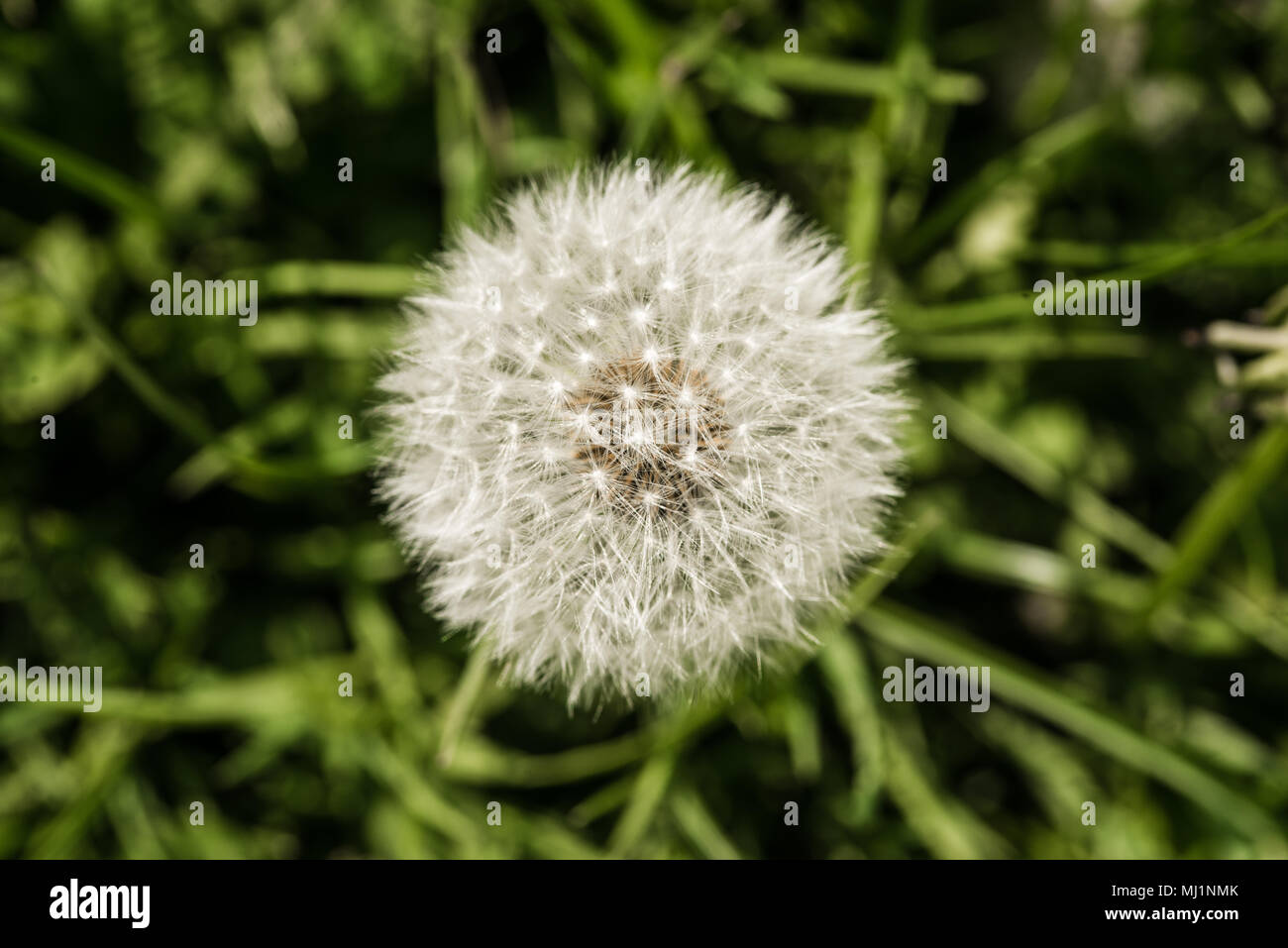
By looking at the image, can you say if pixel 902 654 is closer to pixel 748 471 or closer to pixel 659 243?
pixel 748 471

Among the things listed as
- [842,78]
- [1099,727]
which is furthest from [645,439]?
[1099,727]

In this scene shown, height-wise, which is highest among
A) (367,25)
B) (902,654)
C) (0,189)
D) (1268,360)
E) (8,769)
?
(367,25)

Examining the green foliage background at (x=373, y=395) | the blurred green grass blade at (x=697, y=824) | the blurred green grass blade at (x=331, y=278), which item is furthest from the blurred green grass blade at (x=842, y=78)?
the blurred green grass blade at (x=697, y=824)

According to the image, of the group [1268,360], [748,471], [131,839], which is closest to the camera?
[748,471]

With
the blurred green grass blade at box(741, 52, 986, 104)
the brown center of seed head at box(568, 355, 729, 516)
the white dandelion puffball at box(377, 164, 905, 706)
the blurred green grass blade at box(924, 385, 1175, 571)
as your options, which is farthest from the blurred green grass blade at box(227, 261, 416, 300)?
the blurred green grass blade at box(924, 385, 1175, 571)

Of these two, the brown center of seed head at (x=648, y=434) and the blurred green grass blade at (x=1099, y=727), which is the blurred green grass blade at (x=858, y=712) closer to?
the blurred green grass blade at (x=1099, y=727)

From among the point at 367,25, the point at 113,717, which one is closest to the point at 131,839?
the point at 113,717

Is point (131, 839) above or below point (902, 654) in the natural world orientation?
below
